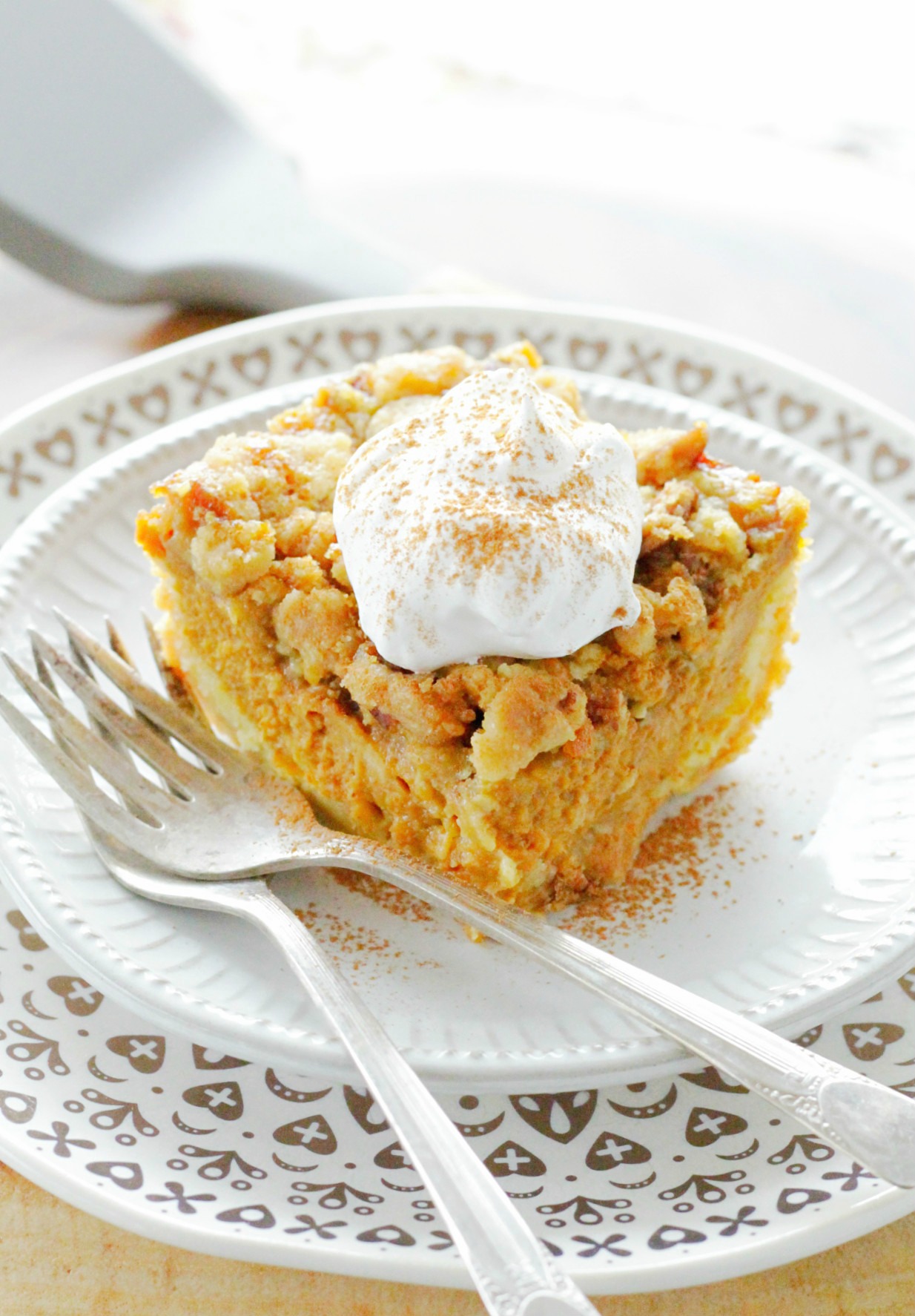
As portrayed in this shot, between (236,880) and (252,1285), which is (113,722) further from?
(252,1285)

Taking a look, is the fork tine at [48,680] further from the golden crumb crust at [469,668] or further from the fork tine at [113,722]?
the golden crumb crust at [469,668]

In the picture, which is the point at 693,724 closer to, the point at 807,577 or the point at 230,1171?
the point at 807,577

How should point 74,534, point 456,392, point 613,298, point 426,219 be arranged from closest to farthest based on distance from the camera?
point 456,392 → point 74,534 → point 613,298 → point 426,219

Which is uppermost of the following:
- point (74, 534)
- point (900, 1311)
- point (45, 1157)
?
point (74, 534)

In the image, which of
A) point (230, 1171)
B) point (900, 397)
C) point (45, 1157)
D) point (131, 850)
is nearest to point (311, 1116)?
point (230, 1171)

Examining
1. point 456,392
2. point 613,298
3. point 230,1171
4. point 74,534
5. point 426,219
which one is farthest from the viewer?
point 426,219

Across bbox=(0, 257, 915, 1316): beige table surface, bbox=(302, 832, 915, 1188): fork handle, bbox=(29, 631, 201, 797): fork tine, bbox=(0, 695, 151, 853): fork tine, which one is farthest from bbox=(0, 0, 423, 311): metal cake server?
bbox=(0, 257, 915, 1316): beige table surface

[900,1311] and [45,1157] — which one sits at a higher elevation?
[900,1311]

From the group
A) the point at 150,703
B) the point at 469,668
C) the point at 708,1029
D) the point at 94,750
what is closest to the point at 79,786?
the point at 94,750
